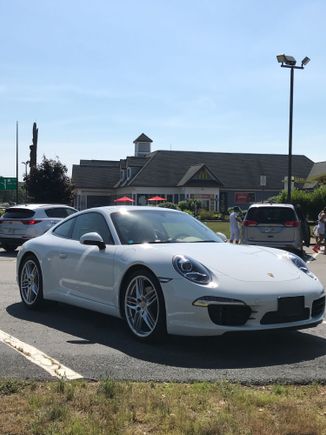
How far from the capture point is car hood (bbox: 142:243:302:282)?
562cm

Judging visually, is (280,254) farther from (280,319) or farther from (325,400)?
(325,400)

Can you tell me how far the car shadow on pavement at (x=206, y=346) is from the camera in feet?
17.1

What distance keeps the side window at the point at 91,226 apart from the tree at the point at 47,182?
36.5 m

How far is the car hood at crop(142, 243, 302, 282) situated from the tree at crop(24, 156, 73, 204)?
125 ft

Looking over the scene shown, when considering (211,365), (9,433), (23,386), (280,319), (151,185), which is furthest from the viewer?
(151,185)

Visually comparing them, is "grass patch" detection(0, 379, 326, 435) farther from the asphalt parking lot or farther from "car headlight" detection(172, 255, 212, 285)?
"car headlight" detection(172, 255, 212, 285)

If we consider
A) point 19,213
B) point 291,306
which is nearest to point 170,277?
point 291,306

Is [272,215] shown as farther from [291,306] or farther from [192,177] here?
[192,177]

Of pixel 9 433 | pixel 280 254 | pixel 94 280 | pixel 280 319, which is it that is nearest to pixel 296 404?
pixel 280 319

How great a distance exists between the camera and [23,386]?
434 cm

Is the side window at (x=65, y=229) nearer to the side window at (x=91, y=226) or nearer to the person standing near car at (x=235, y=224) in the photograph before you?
the side window at (x=91, y=226)

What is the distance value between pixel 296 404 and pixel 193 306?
1545mm

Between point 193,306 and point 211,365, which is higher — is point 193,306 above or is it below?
above

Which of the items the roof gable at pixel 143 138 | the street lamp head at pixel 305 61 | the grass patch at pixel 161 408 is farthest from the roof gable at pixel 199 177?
the grass patch at pixel 161 408
